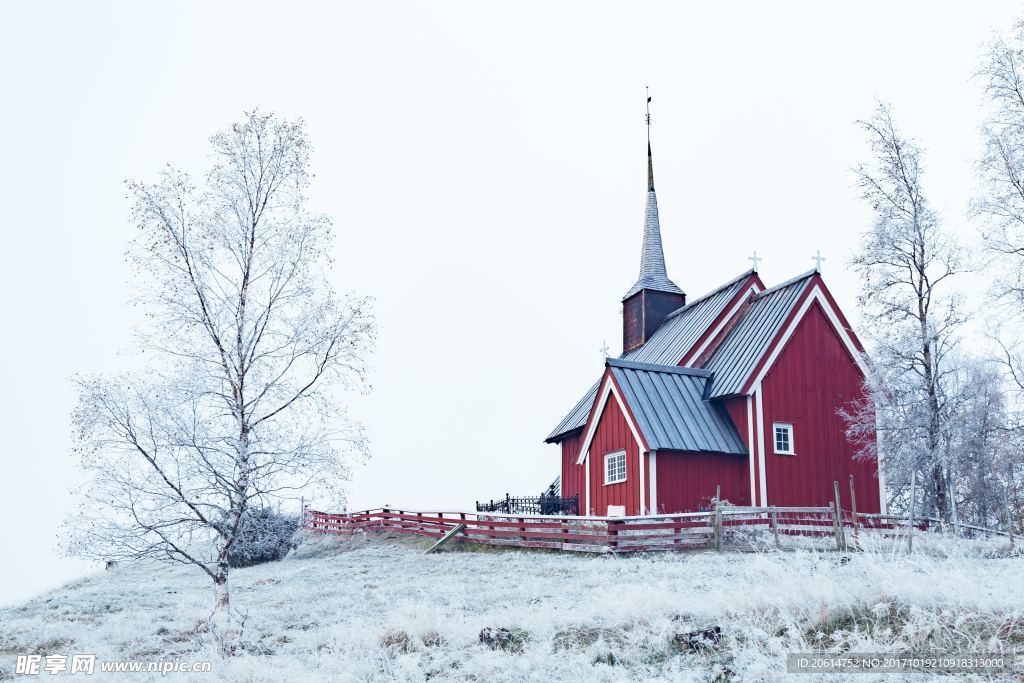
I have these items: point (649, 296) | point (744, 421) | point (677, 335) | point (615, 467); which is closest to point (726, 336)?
point (677, 335)

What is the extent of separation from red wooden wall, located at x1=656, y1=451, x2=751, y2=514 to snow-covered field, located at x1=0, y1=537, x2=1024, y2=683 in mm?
5889

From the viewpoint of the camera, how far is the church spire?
36312 millimetres

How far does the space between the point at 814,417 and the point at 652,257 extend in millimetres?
13326

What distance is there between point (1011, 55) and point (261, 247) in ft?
57.5

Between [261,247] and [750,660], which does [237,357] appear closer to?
[261,247]

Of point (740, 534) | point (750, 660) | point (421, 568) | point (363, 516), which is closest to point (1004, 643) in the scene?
point (750, 660)

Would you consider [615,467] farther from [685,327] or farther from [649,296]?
[649,296]

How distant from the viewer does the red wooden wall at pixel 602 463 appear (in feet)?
79.1

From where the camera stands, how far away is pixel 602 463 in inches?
1029

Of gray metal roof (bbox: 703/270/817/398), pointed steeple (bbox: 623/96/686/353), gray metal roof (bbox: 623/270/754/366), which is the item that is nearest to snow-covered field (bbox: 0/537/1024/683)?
gray metal roof (bbox: 703/270/817/398)

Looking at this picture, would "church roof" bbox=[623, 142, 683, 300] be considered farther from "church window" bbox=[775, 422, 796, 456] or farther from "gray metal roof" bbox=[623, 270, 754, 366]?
"church window" bbox=[775, 422, 796, 456]

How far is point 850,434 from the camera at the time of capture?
25.9 meters

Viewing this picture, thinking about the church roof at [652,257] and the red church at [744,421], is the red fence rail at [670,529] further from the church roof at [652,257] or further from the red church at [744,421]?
the church roof at [652,257]

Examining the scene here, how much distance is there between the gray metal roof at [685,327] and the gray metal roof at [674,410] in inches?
118
